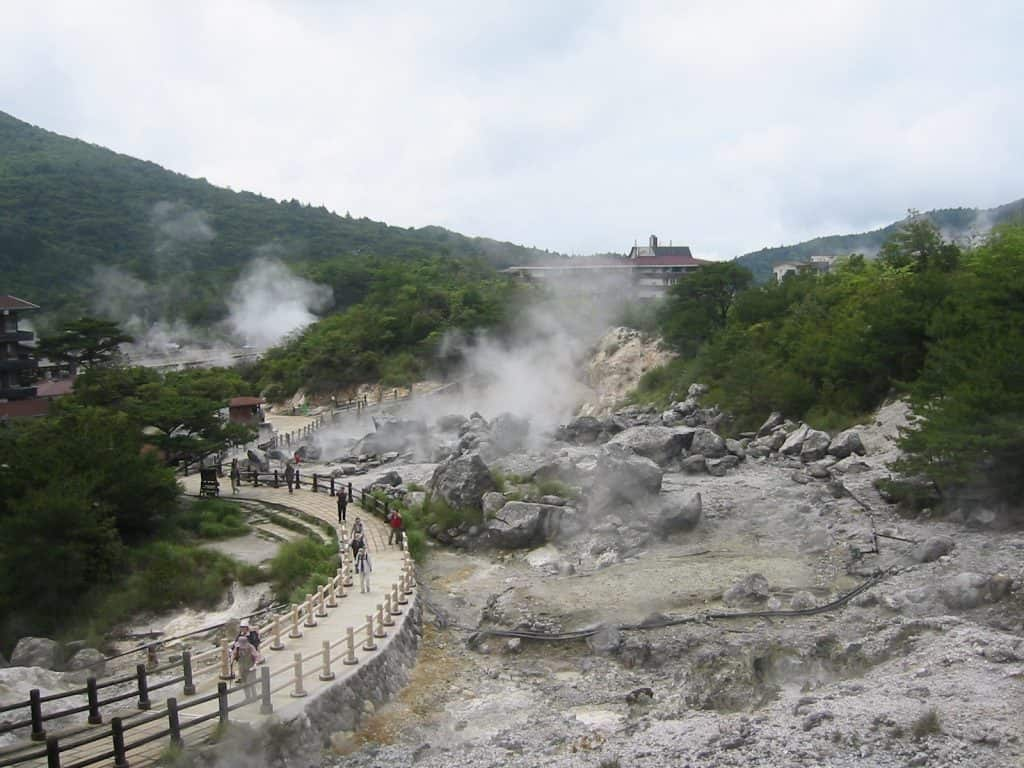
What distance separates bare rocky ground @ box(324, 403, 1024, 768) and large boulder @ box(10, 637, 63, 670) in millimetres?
8392

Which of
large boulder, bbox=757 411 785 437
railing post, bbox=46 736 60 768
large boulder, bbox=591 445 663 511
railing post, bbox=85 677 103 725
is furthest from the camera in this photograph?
large boulder, bbox=757 411 785 437

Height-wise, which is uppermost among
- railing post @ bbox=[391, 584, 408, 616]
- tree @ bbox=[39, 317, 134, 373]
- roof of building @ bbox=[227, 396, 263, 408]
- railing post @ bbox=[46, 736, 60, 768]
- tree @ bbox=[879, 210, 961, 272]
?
tree @ bbox=[879, 210, 961, 272]

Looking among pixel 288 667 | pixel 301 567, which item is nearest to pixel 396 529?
pixel 301 567

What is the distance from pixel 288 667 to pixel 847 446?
23.1 meters

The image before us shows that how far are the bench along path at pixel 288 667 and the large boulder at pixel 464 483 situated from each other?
3.94 m

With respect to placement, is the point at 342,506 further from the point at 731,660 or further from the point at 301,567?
the point at 731,660

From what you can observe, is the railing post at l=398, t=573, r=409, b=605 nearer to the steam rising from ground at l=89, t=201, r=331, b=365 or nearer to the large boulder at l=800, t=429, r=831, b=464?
the large boulder at l=800, t=429, r=831, b=464

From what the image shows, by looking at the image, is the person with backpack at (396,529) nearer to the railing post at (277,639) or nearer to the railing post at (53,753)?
the railing post at (277,639)

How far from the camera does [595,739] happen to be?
12766 mm

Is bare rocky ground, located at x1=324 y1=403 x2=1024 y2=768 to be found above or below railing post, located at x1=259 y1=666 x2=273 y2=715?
below

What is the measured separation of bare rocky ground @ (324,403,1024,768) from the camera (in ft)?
39.1

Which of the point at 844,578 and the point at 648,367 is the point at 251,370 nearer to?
the point at 648,367

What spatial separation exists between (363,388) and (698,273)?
25081 millimetres

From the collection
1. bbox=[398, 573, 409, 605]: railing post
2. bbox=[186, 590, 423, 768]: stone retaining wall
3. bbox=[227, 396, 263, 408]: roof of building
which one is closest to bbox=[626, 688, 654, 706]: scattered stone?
bbox=[186, 590, 423, 768]: stone retaining wall
